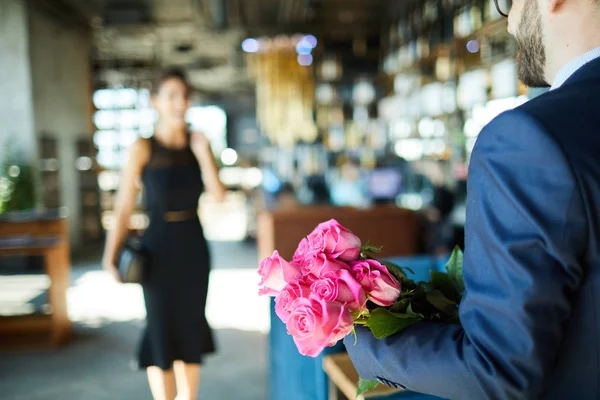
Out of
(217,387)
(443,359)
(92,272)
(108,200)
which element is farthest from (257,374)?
(108,200)

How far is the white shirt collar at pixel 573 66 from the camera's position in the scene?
0.80m

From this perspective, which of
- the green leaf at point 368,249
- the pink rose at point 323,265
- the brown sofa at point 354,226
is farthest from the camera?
the brown sofa at point 354,226

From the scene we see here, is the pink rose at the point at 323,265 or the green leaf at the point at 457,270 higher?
the pink rose at the point at 323,265

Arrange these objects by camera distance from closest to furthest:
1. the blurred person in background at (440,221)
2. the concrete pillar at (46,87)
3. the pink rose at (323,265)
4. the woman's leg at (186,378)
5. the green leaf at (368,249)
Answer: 1. the pink rose at (323,265)
2. the green leaf at (368,249)
3. the woman's leg at (186,378)
4. the blurred person in background at (440,221)
5. the concrete pillar at (46,87)

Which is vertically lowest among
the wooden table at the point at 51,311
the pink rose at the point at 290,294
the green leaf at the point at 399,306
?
the wooden table at the point at 51,311

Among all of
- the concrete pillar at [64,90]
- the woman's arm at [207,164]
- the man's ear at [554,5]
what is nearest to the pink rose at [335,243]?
the man's ear at [554,5]

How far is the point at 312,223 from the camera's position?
4.44 meters

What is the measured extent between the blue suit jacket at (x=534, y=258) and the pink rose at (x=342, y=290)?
0.15 meters

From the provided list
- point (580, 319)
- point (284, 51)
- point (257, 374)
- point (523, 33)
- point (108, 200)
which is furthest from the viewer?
point (108, 200)

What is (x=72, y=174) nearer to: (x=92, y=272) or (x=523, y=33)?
(x=92, y=272)

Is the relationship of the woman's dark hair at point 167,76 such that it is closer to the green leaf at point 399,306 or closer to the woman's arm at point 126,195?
the woman's arm at point 126,195

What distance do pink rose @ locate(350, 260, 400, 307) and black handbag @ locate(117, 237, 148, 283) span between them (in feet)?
5.63

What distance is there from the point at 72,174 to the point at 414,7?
6798mm

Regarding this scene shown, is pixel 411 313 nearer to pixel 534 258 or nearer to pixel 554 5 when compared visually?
pixel 534 258
